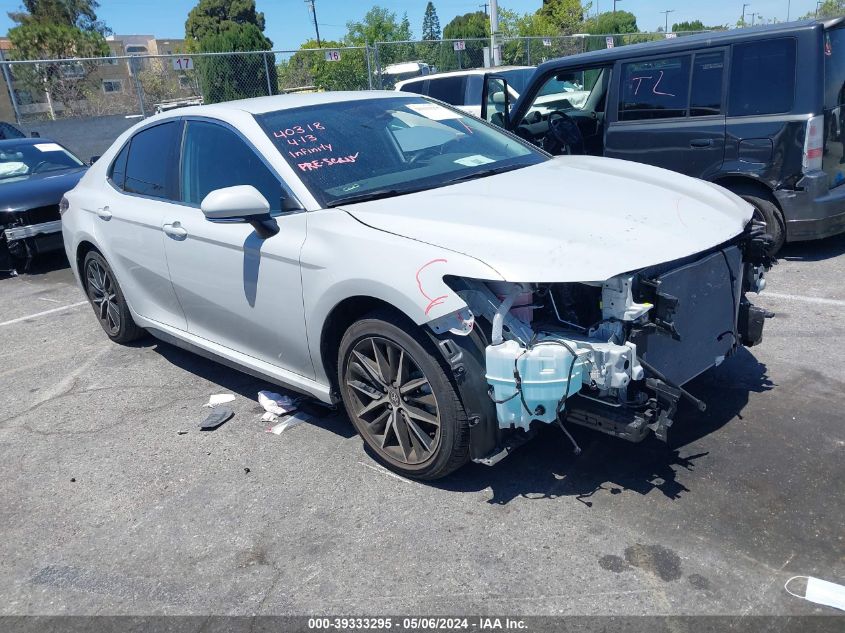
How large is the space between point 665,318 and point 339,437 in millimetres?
1902

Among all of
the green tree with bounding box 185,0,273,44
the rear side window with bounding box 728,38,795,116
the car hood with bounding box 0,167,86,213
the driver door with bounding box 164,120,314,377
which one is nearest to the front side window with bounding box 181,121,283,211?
the driver door with bounding box 164,120,314,377

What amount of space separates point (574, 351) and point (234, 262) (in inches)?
77.2

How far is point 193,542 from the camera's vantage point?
10.5 feet

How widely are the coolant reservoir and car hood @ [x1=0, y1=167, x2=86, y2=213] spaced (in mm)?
7472

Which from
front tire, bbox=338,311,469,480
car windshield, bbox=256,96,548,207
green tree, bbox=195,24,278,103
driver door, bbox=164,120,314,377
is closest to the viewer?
front tire, bbox=338,311,469,480

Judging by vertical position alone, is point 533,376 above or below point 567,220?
below

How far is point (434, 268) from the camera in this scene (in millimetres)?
2969

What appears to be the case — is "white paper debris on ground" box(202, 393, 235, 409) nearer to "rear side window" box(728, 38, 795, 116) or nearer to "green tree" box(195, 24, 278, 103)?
"rear side window" box(728, 38, 795, 116)

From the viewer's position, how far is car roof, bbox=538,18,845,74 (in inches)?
228

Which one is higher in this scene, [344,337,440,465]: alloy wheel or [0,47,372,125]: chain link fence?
[0,47,372,125]: chain link fence

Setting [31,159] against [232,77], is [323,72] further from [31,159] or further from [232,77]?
[31,159]

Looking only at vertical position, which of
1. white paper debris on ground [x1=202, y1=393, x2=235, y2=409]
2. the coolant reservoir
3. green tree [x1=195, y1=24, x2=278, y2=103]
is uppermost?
green tree [x1=195, y1=24, x2=278, y2=103]

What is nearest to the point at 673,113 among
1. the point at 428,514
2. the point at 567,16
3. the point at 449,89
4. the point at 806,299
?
the point at 806,299

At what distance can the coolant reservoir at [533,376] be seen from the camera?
2.84 meters
